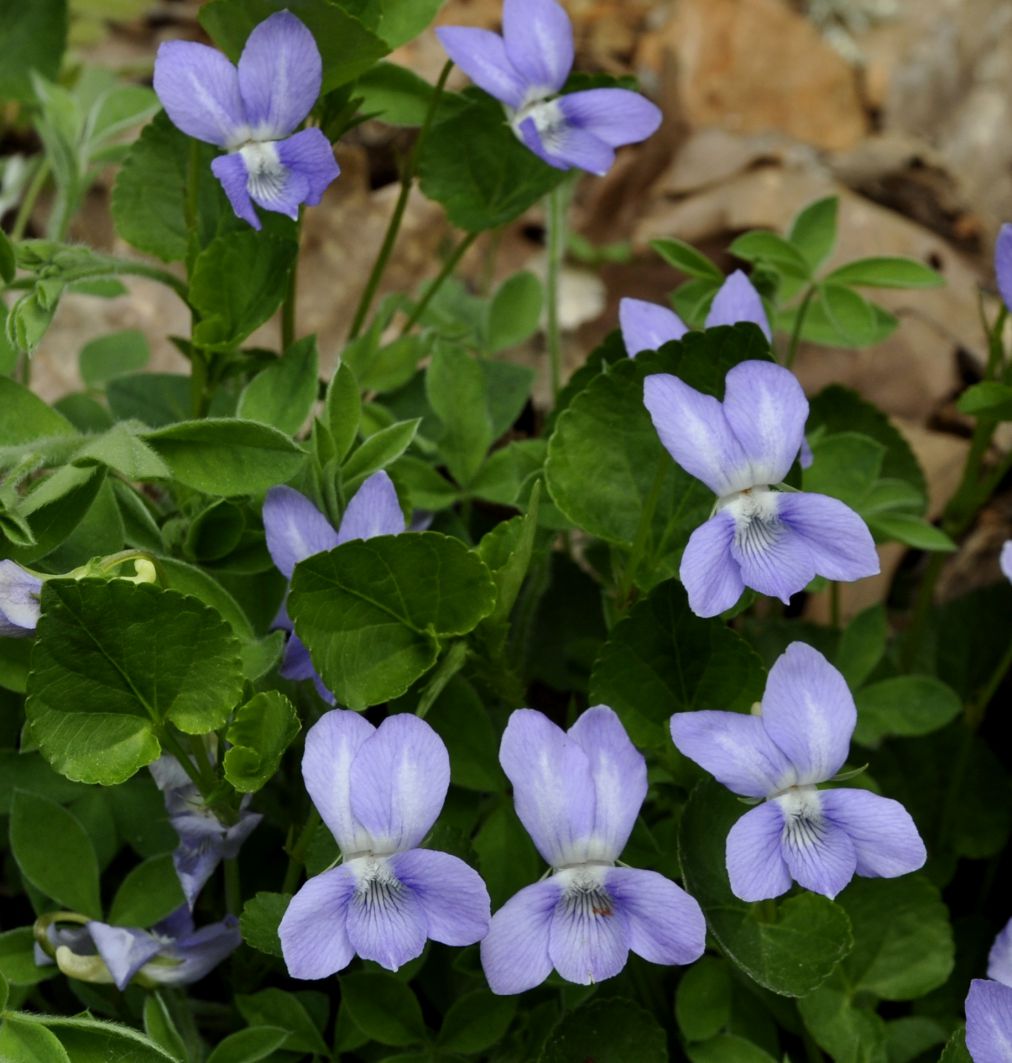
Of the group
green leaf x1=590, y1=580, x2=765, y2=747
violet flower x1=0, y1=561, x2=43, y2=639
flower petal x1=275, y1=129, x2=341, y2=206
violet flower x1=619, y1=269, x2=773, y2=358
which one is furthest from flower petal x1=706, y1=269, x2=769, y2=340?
violet flower x1=0, y1=561, x2=43, y2=639

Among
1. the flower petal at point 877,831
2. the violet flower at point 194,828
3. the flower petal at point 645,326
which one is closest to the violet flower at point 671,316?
the flower petal at point 645,326

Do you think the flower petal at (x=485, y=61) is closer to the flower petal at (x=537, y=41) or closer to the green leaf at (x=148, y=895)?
the flower petal at (x=537, y=41)

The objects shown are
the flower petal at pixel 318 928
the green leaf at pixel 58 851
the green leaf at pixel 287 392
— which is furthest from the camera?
the green leaf at pixel 287 392

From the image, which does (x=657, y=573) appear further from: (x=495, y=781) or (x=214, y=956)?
(x=214, y=956)

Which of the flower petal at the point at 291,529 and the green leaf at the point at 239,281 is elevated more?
the green leaf at the point at 239,281

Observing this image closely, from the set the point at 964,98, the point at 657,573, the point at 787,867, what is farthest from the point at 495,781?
the point at 964,98

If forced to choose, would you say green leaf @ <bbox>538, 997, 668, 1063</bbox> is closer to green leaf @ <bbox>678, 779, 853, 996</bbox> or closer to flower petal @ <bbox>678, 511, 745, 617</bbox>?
green leaf @ <bbox>678, 779, 853, 996</bbox>
